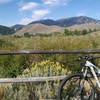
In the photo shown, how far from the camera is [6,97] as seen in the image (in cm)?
791

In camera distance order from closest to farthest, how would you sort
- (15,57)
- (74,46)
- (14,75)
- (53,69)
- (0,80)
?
(0,80), (53,69), (14,75), (15,57), (74,46)

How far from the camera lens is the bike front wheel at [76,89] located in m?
7.14

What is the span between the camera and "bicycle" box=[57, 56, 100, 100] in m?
7.10

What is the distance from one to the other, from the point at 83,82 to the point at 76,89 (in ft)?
0.64

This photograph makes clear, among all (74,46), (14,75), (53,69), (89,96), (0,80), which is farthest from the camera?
(74,46)

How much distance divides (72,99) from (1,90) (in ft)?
4.68

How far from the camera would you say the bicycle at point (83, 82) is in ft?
23.3

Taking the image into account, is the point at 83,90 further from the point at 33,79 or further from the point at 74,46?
the point at 74,46

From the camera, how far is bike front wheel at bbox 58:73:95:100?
23.4 ft

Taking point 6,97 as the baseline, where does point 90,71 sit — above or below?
above

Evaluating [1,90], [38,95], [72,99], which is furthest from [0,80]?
[72,99]

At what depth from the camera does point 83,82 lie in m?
7.15

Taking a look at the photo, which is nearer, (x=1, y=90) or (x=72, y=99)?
(x=72, y=99)

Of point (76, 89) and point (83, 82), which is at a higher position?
point (83, 82)
